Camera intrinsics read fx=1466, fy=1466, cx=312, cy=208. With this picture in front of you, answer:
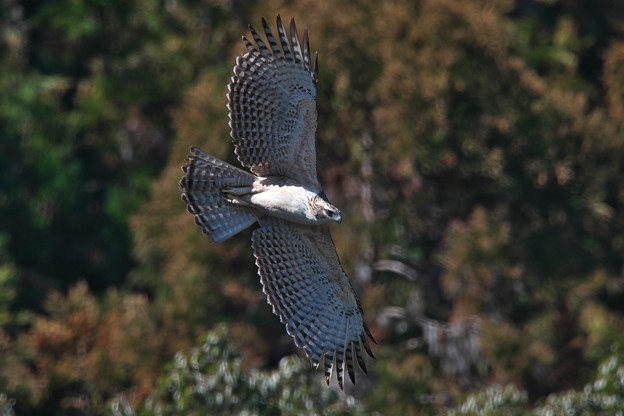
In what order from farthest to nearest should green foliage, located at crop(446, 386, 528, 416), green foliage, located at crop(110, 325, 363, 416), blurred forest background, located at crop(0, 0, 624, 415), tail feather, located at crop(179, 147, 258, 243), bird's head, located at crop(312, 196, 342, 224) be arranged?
blurred forest background, located at crop(0, 0, 624, 415) < green foliage, located at crop(446, 386, 528, 416) < green foliage, located at crop(110, 325, 363, 416) < tail feather, located at crop(179, 147, 258, 243) < bird's head, located at crop(312, 196, 342, 224)

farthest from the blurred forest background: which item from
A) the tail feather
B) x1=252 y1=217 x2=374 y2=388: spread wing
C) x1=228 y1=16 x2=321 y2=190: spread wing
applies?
x1=228 y1=16 x2=321 y2=190: spread wing

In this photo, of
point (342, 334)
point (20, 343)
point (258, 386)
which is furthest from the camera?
point (20, 343)

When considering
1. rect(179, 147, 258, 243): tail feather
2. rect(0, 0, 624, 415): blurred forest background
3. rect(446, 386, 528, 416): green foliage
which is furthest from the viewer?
rect(0, 0, 624, 415): blurred forest background

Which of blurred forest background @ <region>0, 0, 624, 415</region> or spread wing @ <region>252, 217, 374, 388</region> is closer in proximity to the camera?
spread wing @ <region>252, 217, 374, 388</region>

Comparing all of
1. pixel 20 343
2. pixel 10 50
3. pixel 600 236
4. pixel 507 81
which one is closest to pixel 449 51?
pixel 507 81

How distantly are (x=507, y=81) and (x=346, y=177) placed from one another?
244 cm

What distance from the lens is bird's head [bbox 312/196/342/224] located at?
11.0m

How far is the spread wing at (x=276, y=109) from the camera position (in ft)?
36.9

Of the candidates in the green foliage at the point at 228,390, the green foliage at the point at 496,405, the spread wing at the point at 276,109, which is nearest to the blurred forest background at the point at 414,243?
the green foliage at the point at 496,405

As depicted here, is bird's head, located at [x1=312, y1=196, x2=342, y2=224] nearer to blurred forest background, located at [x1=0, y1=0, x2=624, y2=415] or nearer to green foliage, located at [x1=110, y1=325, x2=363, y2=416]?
green foliage, located at [x1=110, y1=325, x2=363, y2=416]

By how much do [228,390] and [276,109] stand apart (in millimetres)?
3084

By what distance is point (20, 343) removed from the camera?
57.0ft

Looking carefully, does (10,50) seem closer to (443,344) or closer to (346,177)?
(346,177)

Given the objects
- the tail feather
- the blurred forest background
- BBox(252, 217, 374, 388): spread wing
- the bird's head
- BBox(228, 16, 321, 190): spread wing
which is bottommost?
the blurred forest background
